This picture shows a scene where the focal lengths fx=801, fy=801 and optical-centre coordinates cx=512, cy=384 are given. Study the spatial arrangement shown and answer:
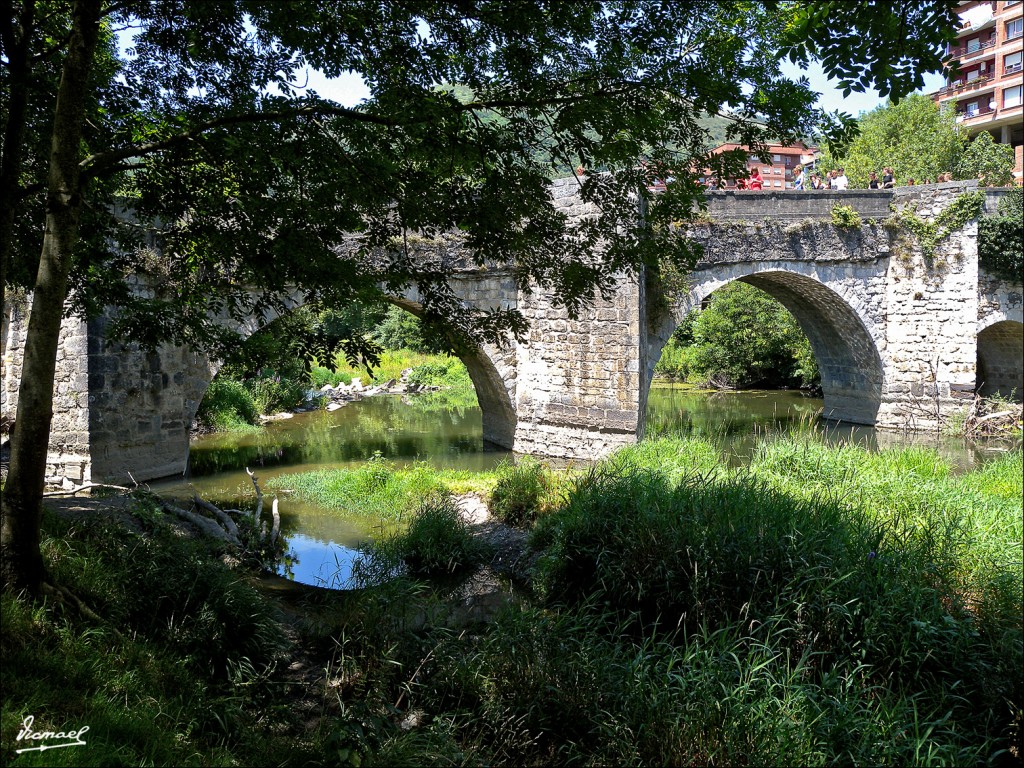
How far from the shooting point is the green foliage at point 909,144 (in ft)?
86.0

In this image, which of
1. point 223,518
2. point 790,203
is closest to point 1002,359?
point 790,203

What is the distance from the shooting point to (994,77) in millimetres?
34344

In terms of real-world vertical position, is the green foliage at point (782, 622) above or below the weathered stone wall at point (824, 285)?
below

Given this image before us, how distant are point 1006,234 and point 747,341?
7517mm

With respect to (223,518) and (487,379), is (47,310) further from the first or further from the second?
(487,379)

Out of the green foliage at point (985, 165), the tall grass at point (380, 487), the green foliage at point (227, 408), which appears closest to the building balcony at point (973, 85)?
the green foliage at point (985, 165)

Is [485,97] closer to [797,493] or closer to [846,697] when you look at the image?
[846,697]

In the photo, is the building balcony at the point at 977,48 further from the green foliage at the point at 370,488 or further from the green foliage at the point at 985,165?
the green foliage at the point at 370,488

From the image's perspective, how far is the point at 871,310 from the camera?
14.1 m

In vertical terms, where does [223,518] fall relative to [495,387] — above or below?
below

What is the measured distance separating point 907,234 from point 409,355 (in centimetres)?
1681

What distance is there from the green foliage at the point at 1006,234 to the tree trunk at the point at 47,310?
14822 mm

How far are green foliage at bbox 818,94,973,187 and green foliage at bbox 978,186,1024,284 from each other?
12205 mm

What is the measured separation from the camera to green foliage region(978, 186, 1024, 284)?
14094 millimetres
